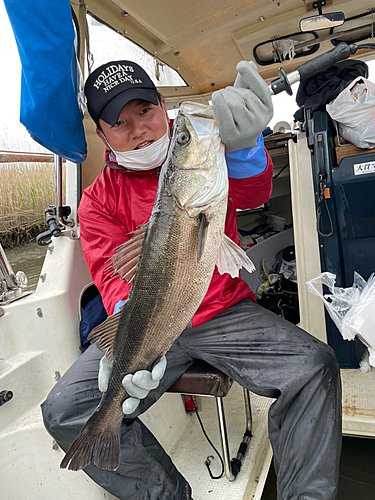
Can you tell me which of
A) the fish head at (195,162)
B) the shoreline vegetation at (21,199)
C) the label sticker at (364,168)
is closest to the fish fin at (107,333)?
the fish head at (195,162)

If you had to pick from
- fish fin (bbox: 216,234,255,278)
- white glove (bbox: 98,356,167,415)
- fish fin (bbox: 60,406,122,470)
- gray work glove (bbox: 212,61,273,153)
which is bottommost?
fish fin (bbox: 60,406,122,470)

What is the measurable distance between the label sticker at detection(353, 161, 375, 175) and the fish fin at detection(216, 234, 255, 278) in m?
1.50

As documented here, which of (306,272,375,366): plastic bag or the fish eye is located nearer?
the fish eye

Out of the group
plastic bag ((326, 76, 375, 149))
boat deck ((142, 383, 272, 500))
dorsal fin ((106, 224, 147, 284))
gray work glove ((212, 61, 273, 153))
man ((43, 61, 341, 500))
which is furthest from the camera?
plastic bag ((326, 76, 375, 149))

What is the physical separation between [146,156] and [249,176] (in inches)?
27.7

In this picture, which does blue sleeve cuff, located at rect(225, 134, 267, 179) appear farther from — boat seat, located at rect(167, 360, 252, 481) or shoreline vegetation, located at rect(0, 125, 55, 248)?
shoreline vegetation, located at rect(0, 125, 55, 248)

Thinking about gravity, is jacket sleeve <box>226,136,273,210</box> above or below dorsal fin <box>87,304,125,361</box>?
above

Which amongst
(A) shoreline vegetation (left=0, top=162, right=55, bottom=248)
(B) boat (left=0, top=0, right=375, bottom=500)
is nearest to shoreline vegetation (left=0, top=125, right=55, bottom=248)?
(A) shoreline vegetation (left=0, top=162, right=55, bottom=248)

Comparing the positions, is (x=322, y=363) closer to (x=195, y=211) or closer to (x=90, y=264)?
(x=195, y=211)

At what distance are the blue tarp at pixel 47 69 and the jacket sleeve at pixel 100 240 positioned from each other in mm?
484

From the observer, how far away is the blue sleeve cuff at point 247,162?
159 cm

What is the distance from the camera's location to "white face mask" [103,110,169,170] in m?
2.12

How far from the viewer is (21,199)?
7156 millimetres

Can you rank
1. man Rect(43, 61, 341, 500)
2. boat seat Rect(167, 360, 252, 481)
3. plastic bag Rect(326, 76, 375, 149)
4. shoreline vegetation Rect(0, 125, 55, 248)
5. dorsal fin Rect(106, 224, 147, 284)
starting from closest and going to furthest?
dorsal fin Rect(106, 224, 147, 284), man Rect(43, 61, 341, 500), boat seat Rect(167, 360, 252, 481), plastic bag Rect(326, 76, 375, 149), shoreline vegetation Rect(0, 125, 55, 248)
